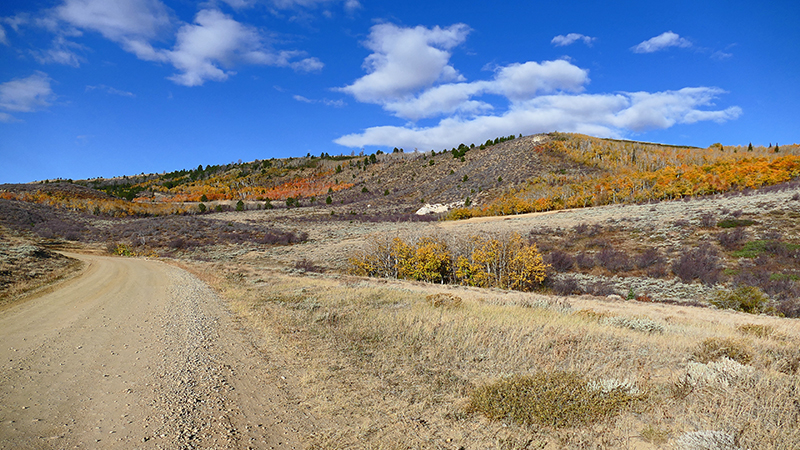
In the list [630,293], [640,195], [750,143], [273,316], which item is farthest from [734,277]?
[750,143]

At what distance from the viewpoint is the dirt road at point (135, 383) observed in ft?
14.5

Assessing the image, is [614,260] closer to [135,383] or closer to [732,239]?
[732,239]

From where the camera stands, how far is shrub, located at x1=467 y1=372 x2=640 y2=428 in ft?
15.9

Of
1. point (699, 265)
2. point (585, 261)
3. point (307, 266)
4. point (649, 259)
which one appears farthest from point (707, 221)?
point (307, 266)

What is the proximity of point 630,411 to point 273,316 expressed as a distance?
27.8ft

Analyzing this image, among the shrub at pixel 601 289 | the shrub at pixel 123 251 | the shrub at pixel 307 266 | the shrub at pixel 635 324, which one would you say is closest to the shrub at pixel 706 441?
the shrub at pixel 635 324

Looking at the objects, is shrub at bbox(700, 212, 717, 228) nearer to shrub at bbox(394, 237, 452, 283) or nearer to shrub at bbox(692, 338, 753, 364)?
shrub at bbox(394, 237, 452, 283)

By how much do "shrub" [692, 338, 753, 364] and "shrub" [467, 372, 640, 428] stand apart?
267 centimetres

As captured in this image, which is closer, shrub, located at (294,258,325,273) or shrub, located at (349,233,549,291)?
shrub, located at (349,233,549,291)

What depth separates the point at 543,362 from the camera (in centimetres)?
688

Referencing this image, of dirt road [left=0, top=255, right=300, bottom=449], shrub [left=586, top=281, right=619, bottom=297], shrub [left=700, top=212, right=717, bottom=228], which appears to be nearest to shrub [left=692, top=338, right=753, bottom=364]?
dirt road [left=0, top=255, right=300, bottom=449]

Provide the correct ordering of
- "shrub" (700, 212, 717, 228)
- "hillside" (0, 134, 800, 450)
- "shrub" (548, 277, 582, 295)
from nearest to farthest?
"hillside" (0, 134, 800, 450) < "shrub" (548, 277, 582, 295) < "shrub" (700, 212, 717, 228)

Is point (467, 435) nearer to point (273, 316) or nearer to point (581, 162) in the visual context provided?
point (273, 316)

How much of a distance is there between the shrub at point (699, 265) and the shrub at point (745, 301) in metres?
3.72
